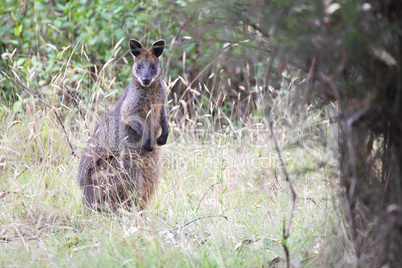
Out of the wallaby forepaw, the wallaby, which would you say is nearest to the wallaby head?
the wallaby

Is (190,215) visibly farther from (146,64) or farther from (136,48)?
(136,48)

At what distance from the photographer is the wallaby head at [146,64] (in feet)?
→ 17.7

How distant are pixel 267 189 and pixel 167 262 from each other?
2.04 meters

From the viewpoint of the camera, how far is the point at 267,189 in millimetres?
4988

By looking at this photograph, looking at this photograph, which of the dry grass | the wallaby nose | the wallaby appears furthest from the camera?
the wallaby nose

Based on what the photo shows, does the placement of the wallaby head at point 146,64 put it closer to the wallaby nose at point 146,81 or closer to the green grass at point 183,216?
the wallaby nose at point 146,81

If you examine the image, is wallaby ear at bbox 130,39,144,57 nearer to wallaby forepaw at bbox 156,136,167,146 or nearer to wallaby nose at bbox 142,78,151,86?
wallaby nose at bbox 142,78,151,86

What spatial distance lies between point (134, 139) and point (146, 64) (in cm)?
85

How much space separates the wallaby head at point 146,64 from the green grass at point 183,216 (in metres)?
1.00

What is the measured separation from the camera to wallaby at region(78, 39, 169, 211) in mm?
5246

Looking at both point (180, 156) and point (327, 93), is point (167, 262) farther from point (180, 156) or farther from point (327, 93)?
point (180, 156)

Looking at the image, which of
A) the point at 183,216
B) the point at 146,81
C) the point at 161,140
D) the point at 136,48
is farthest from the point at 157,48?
the point at 183,216

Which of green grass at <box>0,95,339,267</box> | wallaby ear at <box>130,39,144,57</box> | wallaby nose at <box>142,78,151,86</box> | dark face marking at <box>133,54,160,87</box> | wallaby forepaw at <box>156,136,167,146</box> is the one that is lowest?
green grass at <box>0,95,339,267</box>

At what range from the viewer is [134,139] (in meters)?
5.65
